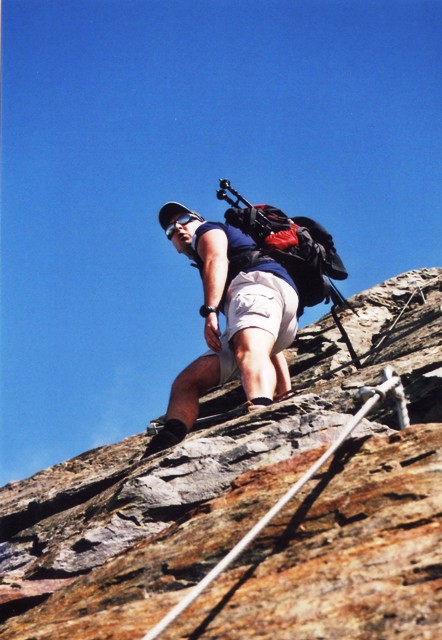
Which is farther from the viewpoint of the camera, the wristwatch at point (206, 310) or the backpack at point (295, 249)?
the backpack at point (295, 249)

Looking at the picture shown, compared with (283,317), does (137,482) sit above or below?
below

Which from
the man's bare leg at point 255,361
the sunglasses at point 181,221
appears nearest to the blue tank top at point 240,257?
the sunglasses at point 181,221

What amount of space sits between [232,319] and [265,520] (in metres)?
4.12

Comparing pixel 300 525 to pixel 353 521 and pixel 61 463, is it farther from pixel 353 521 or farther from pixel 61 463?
pixel 61 463

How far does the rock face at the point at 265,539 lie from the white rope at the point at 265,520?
0.21 meters

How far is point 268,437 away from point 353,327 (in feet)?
20.2

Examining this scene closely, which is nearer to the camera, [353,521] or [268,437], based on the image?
[353,521]

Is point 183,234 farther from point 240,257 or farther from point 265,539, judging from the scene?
point 265,539

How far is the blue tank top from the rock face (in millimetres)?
1409

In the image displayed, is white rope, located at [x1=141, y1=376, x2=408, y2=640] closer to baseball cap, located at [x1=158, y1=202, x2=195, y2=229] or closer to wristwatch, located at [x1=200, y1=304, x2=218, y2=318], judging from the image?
wristwatch, located at [x1=200, y1=304, x2=218, y2=318]

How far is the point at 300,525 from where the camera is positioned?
4340 mm

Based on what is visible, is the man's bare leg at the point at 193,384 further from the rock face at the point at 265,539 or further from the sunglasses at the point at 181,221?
the sunglasses at the point at 181,221

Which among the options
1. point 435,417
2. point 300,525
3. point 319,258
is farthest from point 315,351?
point 300,525

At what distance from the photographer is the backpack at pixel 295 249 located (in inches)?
350
